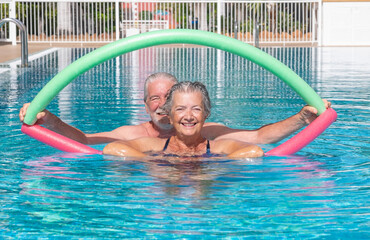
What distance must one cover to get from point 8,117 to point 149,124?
294cm

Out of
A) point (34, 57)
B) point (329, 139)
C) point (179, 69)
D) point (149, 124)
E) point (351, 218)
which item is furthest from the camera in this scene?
point (34, 57)

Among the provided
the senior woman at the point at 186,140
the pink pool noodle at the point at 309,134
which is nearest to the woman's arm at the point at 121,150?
the senior woman at the point at 186,140

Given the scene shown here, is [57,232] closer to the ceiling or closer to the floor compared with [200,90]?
closer to the floor

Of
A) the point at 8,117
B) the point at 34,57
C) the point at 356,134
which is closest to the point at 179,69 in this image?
the point at 34,57

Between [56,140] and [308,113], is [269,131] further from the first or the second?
[56,140]

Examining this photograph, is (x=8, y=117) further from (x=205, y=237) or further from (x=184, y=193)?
(x=205, y=237)

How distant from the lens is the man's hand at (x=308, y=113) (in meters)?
5.46

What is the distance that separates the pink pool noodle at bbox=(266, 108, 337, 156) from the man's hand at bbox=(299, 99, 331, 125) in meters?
0.06

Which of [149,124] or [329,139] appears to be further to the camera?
[329,139]

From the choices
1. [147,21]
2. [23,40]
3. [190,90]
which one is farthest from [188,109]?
[147,21]

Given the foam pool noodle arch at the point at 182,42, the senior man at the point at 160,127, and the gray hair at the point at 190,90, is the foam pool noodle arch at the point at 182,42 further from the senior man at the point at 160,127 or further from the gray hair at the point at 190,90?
the gray hair at the point at 190,90

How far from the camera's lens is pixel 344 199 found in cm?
434

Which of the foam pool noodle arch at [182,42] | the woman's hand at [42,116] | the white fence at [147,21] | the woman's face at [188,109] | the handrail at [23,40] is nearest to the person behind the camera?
the woman's face at [188,109]

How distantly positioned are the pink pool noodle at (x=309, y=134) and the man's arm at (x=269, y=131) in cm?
7
